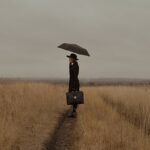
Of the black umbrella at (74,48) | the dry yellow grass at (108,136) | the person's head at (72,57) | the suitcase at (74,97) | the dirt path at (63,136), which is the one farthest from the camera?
the suitcase at (74,97)

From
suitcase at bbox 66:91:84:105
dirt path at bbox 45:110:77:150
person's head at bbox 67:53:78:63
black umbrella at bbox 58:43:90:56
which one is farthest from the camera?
suitcase at bbox 66:91:84:105

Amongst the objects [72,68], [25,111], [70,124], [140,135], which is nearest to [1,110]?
[25,111]

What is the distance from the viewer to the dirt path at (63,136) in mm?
9255

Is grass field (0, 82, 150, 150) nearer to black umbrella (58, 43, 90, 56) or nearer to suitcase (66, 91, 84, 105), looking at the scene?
suitcase (66, 91, 84, 105)

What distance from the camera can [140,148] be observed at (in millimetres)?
8594

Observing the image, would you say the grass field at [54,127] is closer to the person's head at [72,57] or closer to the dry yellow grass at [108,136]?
the dry yellow grass at [108,136]

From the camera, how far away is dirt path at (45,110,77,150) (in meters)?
9.25

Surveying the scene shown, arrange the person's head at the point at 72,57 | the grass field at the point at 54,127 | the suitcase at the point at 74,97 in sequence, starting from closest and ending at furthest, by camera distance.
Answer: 1. the grass field at the point at 54,127
2. the person's head at the point at 72,57
3. the suitcase at the point at 74,97

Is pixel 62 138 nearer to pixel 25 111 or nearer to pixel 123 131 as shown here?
pixel 123 131

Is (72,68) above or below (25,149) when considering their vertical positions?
above

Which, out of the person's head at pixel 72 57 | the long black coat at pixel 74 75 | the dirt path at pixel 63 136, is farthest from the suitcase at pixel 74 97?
the person's head at pixel 72 57

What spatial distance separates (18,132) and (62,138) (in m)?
1.11

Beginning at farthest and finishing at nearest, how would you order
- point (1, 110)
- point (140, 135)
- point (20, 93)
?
point (20, 93), point (1, 110), point (140, 135)

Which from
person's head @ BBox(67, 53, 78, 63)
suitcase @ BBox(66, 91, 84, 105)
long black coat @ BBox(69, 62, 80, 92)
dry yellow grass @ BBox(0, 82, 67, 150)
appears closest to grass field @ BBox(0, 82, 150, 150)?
dry yellow grass @ BBox(0, 82, 67, 150)
